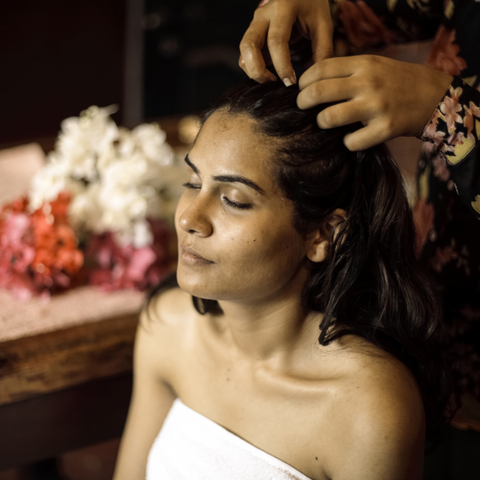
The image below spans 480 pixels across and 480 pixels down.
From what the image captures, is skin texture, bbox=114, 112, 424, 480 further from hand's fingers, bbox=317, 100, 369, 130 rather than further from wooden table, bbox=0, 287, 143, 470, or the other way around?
wooden table, bbox=0, 287, 143, 470

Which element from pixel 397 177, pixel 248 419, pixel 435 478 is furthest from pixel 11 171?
pixel 435 478

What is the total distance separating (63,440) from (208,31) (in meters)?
3.71

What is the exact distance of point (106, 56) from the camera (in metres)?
4.66

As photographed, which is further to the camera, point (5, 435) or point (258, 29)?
point (5, 435)

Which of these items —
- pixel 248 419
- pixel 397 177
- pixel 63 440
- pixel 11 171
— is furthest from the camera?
pixel 11 171

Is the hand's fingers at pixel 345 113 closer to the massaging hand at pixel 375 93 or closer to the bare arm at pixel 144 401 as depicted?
the massaging hand at pixel 375 93

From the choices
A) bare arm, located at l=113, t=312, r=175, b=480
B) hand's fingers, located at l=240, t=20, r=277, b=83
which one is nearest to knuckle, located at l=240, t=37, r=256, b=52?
hand's fingers, located at l=240, t=20, r=277, b=83

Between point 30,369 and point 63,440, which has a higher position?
point 30,369

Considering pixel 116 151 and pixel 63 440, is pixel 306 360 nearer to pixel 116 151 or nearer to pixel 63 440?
pixel 63 440

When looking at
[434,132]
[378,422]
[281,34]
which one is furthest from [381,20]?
[378,422]

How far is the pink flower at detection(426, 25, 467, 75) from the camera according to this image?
3.67ft

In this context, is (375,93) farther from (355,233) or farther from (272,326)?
(272,326)

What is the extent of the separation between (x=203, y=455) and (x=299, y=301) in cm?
43

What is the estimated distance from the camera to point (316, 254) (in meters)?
1.13
